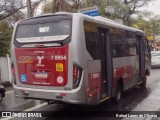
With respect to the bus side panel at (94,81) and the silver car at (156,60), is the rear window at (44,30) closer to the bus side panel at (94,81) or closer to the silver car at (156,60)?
the bus side panel at (94,81)

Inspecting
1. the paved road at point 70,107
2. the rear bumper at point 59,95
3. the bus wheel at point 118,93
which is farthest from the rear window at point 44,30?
the bus wheel at point 118,93

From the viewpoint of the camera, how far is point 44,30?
734 cm

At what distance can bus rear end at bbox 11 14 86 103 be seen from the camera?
6.77 meters

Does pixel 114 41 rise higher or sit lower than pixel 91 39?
lower

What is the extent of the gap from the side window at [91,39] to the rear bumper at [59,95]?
3.96 feet

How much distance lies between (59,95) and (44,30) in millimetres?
1828

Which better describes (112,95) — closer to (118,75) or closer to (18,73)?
(118,75)

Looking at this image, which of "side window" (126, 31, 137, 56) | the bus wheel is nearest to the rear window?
the bus wheel

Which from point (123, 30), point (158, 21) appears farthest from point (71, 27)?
point (158, 21)

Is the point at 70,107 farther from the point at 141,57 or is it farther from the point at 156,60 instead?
the point at 156,60

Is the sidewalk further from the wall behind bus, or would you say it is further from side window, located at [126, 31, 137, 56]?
the wall behind bus

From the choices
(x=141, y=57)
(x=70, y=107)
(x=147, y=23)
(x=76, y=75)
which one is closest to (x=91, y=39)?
(x=76, y=75)

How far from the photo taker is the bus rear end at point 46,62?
6773mm

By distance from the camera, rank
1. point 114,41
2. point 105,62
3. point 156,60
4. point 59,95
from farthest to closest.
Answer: point 156,60
point 114,41
point 105,62
point 59,95
